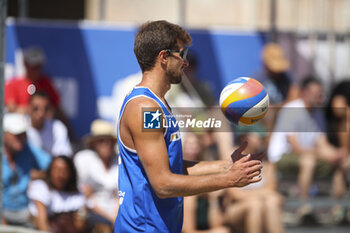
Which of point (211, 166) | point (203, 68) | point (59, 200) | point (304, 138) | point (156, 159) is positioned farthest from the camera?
point (203, 68)

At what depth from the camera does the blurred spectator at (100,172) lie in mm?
7219

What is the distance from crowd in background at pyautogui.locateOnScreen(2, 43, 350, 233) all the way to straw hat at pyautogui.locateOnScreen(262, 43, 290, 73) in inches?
0.6

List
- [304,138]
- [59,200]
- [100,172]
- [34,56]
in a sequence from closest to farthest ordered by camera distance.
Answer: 1. [59,200]
2. [100,172]
3. [34,56]
4. [304,138]

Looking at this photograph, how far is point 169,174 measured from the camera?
11.2 feet

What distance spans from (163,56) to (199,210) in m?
3.70

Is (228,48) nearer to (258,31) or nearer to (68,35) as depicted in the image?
(258,31)

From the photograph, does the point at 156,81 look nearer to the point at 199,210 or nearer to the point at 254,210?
the point at 199,210

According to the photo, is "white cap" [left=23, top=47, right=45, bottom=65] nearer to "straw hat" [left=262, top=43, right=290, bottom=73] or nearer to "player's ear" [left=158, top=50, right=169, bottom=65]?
"straw hat" [left=262, top=43, right=290, bottom=73]

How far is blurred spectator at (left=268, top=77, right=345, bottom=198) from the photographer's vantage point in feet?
27.1

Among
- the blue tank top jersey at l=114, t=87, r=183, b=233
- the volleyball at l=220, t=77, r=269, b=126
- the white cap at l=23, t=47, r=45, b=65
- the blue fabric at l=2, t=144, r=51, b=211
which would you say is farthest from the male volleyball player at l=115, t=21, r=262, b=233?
the white cap at l=23, t=47, r=45, b=65

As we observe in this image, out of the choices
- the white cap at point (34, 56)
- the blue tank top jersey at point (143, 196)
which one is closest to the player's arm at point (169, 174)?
the blue tank top jersey at point (143, 196)

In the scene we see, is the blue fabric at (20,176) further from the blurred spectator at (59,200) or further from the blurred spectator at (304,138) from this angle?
the blurred spectator at (304,138)

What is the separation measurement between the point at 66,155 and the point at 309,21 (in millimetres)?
6244

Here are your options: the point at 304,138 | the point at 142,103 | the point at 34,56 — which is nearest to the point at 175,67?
the point at 142,103
